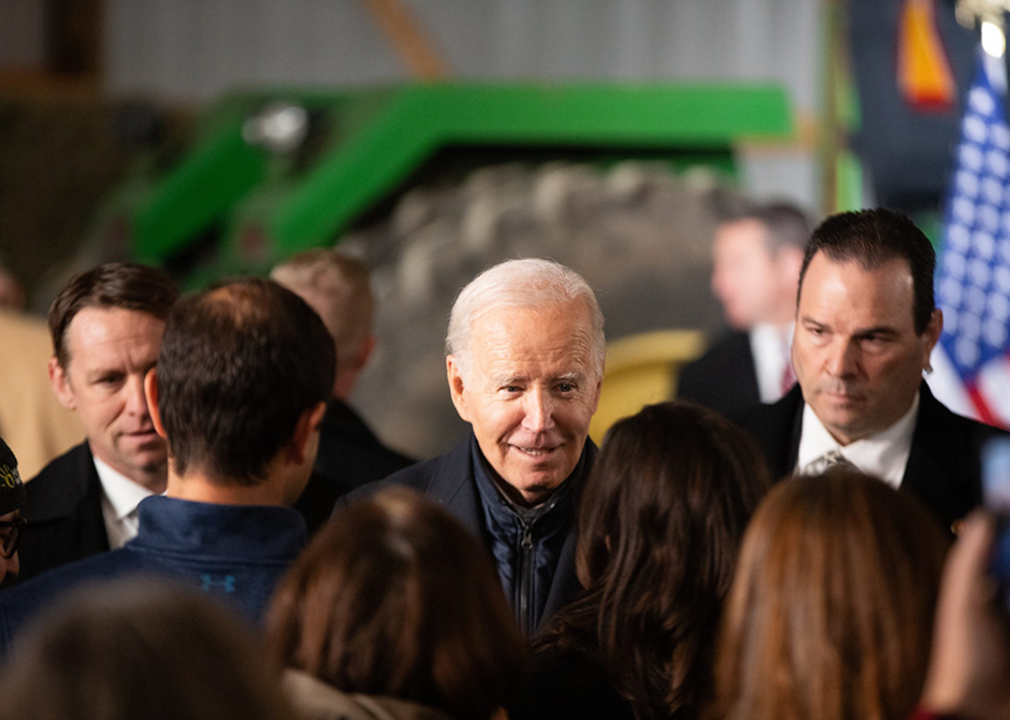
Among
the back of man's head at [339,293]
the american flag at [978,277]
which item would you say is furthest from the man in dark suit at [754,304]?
the back of man's head at [339,293]

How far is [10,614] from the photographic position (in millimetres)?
1998

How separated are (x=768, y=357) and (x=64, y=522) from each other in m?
2.75

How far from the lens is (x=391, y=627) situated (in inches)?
62.4

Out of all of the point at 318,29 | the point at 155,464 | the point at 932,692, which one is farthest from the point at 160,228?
the point at 932,692

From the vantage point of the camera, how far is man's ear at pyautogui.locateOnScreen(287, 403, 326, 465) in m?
2.16

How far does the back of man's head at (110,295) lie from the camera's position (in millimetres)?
2922

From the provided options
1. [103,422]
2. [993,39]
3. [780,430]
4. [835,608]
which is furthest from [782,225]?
[835,608]

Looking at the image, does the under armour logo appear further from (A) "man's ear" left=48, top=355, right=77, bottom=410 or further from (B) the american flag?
(B) the american flag

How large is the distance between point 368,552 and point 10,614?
0.71 meters

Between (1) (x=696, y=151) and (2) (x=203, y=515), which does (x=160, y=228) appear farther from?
(2) (x=203, y=515)

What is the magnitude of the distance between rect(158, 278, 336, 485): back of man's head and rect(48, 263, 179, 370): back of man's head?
763 mm

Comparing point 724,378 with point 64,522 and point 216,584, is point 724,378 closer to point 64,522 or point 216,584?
point 64,522

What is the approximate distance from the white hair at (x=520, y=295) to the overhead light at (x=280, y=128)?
3.21 meters

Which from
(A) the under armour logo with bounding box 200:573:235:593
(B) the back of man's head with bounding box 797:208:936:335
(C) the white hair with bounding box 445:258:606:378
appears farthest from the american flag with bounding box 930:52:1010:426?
(A) the under armour logo with bounding box 200:573:235:593
